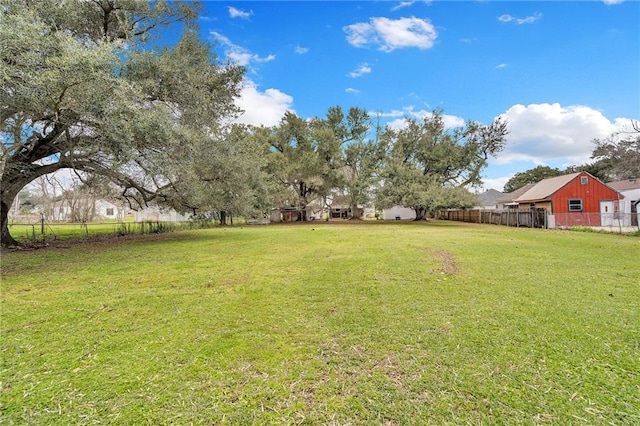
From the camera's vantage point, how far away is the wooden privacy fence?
1884 centimetres

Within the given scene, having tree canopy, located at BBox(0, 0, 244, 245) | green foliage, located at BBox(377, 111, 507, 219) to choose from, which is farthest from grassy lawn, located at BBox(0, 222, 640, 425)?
green foliage, located at BBox(377, 111, 507, 219)

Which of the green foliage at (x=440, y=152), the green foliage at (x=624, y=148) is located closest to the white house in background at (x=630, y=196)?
the green foliage at (x=624, y=148)

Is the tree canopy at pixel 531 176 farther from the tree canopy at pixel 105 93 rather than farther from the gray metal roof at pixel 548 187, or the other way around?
the tree canopy at pixel 105 93

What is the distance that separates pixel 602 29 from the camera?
9906 mm

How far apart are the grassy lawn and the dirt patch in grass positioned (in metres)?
0.17

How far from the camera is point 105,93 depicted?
6.71 m

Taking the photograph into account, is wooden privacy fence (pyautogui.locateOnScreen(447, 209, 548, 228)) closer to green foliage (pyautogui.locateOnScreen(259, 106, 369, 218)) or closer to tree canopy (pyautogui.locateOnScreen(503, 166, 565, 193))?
green foliage (pyautogui.locateOnScreen(259, 106, 369, 218))

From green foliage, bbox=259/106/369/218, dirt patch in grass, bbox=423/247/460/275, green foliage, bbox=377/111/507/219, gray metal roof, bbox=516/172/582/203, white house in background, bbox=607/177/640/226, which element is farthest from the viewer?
green foliage, bbox=259/106/369/218

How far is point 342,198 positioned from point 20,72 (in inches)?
1044

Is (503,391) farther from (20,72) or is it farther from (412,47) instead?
A: (412,47)

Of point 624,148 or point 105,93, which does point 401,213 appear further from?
point 105,93

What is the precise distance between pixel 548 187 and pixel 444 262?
22.9 m

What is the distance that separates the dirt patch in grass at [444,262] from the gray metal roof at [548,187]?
19.3m

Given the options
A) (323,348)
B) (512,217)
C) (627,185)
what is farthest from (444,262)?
(627,185)
